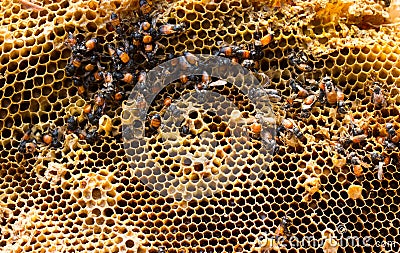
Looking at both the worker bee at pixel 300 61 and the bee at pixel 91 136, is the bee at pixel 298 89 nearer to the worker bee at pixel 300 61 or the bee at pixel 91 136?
the worker bee at pixel 300 61

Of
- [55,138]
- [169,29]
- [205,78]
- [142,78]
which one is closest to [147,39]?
[169,29]

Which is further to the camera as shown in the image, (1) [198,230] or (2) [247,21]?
(2) [247,21]

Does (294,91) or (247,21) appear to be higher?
(247,21)

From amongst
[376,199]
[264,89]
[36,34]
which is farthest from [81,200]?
[376,199]

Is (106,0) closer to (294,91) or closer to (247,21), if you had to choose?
(247,21)

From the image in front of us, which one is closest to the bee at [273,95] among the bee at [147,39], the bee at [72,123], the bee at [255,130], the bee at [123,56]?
the bee at [255,130]

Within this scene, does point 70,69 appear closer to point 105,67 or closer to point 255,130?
point 105,67
